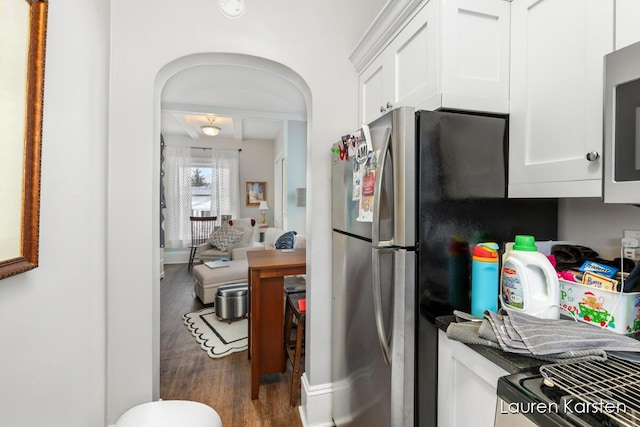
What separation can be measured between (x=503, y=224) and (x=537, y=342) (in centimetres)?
52

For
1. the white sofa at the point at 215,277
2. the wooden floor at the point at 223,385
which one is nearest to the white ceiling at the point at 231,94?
the white sofa at the point at 215,277

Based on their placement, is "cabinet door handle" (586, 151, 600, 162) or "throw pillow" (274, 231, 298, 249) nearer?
"cabinet door handle" (586, 151, 600, 162)

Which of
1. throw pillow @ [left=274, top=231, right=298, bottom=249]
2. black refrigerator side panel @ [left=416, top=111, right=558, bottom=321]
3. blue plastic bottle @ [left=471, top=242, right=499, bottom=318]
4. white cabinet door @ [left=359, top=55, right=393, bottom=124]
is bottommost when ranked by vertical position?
throw pillow @ [left=274, top=231, right=298, bottom=249]

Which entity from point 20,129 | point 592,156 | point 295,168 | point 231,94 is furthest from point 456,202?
point 295,168

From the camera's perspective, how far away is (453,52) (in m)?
1.10

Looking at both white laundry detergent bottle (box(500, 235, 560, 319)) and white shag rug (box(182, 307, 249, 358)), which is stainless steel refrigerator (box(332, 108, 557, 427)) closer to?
white laundry detergent bottle (box(500, 235, 560, 319))

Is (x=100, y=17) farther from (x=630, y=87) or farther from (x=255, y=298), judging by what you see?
(x=630, y=87)

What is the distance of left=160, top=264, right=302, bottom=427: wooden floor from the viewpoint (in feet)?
6.18

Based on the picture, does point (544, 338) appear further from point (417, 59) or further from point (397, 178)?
point (417, 59)

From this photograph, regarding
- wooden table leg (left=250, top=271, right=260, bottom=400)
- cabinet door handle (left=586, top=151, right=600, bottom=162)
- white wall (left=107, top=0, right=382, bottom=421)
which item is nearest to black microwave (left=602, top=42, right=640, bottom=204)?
cabinet door handle (left=586, top=151, right=600, bottom=162)

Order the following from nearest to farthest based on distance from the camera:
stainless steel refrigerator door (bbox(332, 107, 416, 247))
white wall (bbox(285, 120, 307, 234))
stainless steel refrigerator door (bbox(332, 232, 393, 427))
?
stainless steel refrigerator door (bbox(332, 107, 416, 247))
stainless steel refrigerator door (bbox(332, 232, 393, 427))
white wall (bbox(285, 120, 307, 234))

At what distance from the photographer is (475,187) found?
1.14 m

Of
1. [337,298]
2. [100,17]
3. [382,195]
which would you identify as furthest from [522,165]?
[100,17]

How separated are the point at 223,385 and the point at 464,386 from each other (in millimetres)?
Result: 1824
